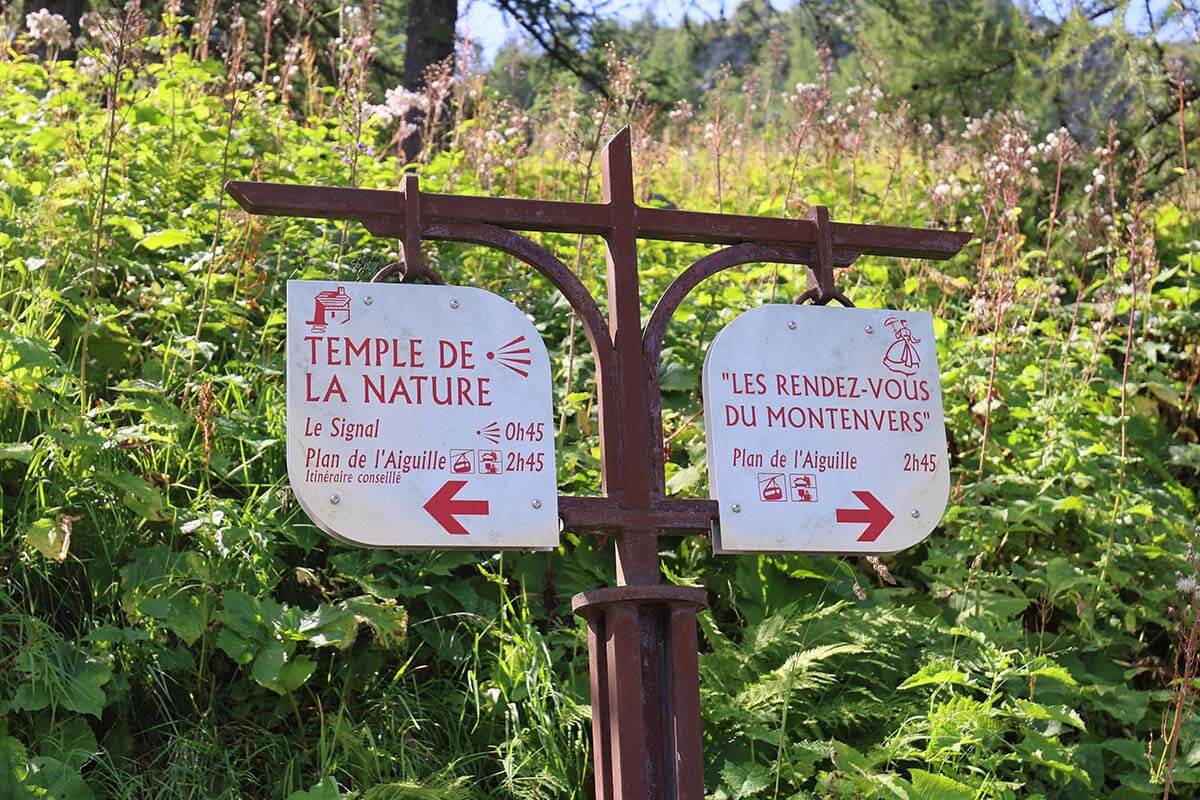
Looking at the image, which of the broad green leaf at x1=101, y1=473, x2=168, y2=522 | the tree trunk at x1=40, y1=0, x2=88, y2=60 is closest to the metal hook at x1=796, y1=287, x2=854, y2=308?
the broad green leaf at x1=101, y1=473, x2=168, y2=522

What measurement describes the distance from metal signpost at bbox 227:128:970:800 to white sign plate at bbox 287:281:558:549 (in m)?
0.07

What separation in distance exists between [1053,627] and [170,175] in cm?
386

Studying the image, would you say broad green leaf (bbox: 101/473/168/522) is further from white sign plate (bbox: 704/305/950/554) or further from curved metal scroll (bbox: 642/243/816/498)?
white sign plate (bbox: 704/305/950/554)

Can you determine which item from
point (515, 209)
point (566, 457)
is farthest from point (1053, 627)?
point (515, 209)

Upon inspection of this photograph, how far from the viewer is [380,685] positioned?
402 cm

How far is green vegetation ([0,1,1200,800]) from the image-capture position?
371 cm

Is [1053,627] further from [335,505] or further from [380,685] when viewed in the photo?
[335,505]

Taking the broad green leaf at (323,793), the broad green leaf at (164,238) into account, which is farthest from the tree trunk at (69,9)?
the broad green leaf at (323,793)

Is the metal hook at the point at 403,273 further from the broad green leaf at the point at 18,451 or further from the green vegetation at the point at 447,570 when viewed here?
the broad green leaf at the point at 18,451

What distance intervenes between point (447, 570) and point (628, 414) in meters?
1.58

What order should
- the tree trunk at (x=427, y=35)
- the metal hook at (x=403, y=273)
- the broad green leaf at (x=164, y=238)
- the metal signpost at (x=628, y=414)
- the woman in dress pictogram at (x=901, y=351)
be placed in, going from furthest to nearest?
the tree trunk at (x=427, y=35) < the broad green leaf at (x=164, y=238) < the woman in dress pictogram at (x=901, y=351) < the metal hook at (x=403, y=273) < the metal signpost at (x=628, y=414)

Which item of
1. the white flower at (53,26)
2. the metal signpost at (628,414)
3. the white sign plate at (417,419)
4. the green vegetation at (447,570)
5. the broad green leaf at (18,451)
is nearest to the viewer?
the white sign plate at (417,419)

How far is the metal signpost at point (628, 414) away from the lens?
260cm

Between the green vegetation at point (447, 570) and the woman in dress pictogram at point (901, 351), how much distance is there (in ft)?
3.56
